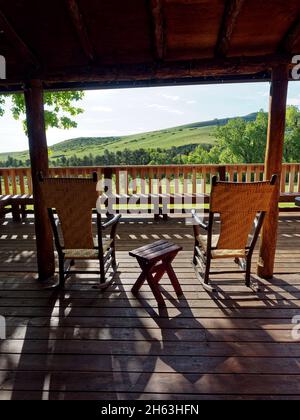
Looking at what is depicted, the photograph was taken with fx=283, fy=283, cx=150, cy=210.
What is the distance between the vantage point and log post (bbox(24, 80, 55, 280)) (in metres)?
3.07

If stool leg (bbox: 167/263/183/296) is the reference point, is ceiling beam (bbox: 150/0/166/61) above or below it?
above

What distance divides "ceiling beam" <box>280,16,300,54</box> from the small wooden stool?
226cm

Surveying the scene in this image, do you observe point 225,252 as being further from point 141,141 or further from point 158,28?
point 141,141

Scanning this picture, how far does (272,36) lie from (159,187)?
3.71m

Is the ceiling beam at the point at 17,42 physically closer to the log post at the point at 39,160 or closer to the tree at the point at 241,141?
the log post at the point at 39,160

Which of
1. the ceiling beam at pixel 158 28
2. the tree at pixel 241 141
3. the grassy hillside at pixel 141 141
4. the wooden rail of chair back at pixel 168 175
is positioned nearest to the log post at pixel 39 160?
the ceiling beam at pixel 158 28

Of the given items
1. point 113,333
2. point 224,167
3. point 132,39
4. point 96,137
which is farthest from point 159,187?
point 96,137

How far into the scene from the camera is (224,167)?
20.1ft

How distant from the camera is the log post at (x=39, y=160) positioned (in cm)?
307

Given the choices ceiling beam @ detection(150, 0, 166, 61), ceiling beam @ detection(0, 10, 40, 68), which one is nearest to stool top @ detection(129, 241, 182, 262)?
ceiling beam @ detection(150, 0, 166, 61)

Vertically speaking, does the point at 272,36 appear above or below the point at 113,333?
above

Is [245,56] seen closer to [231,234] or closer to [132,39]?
[132,39]

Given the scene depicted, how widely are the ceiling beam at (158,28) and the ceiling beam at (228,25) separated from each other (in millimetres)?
554

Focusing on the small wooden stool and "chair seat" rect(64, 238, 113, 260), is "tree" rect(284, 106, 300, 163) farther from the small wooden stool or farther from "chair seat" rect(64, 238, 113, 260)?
"chair seat" rect(64, 238, 113, 260)
